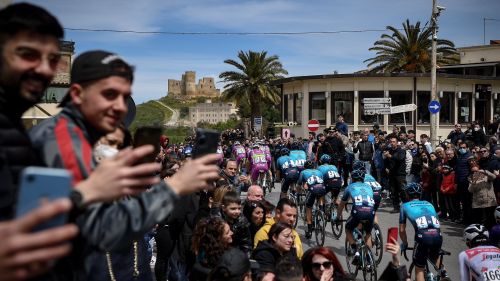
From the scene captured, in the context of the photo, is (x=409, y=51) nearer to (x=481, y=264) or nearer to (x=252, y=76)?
(x=252, y=76)

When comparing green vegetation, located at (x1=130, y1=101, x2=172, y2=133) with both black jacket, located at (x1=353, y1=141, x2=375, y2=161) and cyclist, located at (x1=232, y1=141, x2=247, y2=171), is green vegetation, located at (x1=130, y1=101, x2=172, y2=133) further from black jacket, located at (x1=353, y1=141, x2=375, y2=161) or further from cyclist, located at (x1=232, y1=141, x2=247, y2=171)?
black jacket, located at (x1=353, y1=141, x2=375, y2=161)

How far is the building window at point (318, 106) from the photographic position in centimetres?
3831

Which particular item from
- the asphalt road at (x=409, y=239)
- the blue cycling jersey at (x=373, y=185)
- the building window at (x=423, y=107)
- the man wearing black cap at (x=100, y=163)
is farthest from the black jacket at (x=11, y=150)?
the building window at (x=423, y=107)

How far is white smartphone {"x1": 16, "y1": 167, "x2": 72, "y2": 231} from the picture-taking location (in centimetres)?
135

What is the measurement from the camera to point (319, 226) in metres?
11.7

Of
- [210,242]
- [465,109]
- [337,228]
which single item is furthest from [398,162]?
[465,109]

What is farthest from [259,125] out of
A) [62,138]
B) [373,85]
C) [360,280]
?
[62,138]

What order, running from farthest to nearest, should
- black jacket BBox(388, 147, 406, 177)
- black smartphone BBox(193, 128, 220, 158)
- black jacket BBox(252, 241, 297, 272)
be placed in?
black jacket BBox(388, 147, 406, 177), black jacket BBox(252, 241, 297, 272), black smartphone BBox(193, 128, 220, 158)

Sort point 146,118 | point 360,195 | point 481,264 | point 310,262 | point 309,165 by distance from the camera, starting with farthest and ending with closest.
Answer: point 309,165 → point 360,195 → point 481,264 → point 310,262 → point 146,118

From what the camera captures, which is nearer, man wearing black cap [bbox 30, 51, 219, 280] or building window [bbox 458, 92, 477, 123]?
man wearing black cap [bbox 30, 51, 219, 280]

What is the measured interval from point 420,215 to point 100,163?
7.22m

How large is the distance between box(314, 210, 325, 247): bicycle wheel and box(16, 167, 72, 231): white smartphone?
412 inches

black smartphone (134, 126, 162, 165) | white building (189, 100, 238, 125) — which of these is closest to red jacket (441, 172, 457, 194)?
black smartphone (134, 126, 162, 165)

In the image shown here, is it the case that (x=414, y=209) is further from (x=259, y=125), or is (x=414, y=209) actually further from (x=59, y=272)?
(x=259, y=125)
